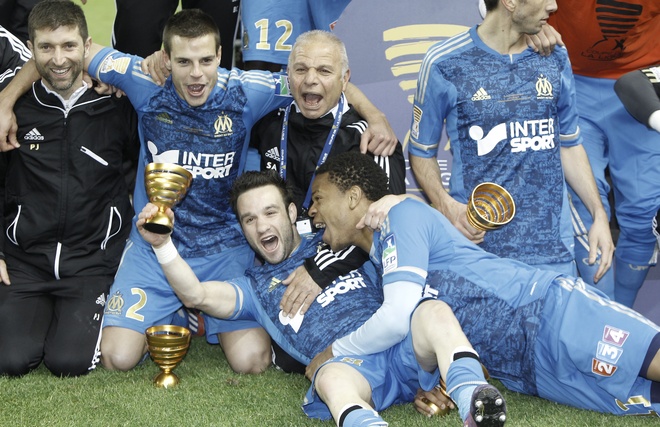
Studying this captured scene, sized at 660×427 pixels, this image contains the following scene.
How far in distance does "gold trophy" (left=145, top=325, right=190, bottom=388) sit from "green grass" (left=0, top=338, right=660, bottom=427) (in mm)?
72

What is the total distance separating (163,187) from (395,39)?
2.68 m

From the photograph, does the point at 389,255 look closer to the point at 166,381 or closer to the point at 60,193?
the point at 166,381

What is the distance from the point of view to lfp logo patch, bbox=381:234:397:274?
418 cm

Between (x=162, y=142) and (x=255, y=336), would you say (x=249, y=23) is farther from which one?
(x=255, y=336)

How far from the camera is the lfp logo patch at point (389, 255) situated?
4.18 meters

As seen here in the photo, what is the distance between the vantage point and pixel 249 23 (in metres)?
5.79

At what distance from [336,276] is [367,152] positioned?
2.63 feet

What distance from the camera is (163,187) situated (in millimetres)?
4297

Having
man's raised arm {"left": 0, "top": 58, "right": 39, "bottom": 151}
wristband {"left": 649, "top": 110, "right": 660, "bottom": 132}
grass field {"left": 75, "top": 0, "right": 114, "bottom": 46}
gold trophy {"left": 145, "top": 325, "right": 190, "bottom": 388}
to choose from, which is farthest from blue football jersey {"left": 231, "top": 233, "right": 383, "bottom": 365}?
grass field {"left": 75, "top": 0, "right": 114, "bottom": 46}

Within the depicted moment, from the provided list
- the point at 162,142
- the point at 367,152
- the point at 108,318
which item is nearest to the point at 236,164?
the point at 162,142

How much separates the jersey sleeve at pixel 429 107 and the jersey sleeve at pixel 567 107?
25.4 inches

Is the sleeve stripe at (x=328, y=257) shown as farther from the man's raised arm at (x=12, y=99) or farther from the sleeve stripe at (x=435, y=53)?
the man's raised arm at (x=12, y=99)

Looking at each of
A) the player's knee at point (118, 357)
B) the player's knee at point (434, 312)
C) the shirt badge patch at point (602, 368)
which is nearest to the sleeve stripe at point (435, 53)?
the player's knee at point (434, 312)

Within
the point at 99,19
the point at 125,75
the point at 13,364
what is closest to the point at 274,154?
the point at 125,75
